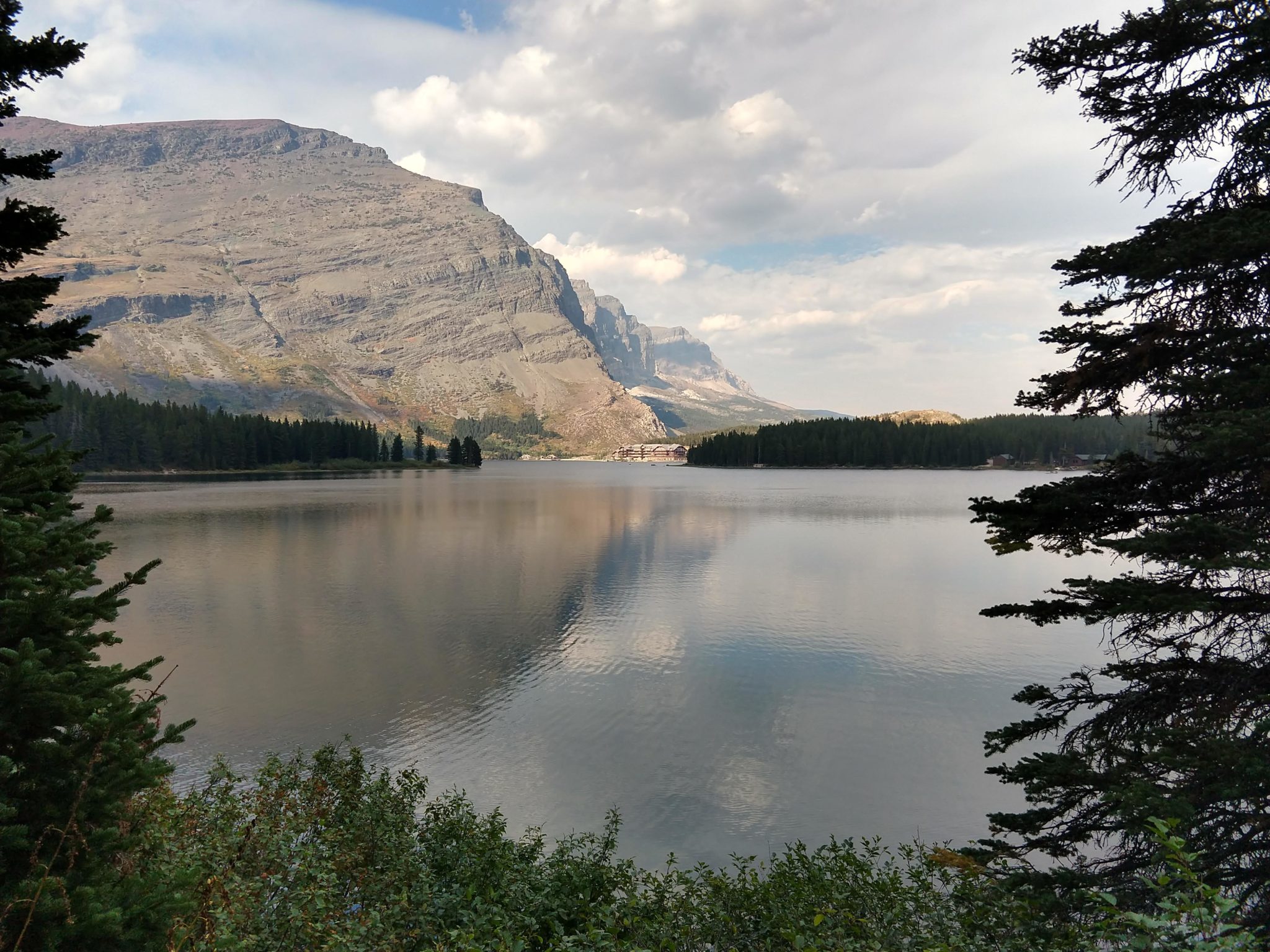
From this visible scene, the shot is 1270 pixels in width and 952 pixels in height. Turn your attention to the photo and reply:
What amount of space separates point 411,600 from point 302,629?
8.36m

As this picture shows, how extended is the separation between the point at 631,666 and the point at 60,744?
88.2 feet

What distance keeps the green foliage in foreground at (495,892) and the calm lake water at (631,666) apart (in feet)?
11.7

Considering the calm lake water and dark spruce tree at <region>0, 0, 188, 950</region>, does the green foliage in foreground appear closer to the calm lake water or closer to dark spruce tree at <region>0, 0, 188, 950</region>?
dark spruce tree at <region>0, 0, 188, 950</region>

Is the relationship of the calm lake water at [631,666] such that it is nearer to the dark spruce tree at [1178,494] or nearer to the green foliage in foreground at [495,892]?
the green foliage in foreground at [495,892]

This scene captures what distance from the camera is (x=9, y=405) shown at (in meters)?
8.84

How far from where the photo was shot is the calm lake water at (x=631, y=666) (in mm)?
19969

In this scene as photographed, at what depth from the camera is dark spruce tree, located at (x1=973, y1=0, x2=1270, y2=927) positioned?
920 cm

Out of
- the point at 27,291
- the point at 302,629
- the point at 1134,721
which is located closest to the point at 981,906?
the point at 1134,721

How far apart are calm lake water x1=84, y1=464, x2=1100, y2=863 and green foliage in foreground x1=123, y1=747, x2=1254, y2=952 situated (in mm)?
3571

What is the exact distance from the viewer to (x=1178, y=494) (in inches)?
433

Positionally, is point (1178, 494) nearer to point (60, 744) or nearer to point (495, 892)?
point (495, 892)

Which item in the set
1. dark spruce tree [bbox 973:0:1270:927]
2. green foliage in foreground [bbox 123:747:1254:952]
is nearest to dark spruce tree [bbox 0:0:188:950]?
green foliage in foreground [bbox 123:747:1254:952]

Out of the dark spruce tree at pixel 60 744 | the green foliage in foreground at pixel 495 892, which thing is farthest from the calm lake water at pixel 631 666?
the dark spruce tree at pixel 60 744

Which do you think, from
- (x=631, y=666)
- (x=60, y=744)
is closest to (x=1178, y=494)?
(x=60, y=744)
